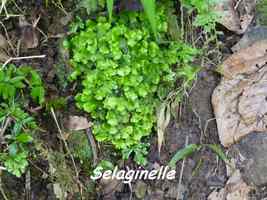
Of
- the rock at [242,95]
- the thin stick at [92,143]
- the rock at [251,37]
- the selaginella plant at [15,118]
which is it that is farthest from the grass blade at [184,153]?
the selaginella plant at [15,118]

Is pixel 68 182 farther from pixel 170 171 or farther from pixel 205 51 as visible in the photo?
pixel 205 51

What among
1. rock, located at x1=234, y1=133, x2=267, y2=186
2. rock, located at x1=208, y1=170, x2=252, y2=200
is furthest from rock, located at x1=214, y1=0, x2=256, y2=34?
rock, located at x1=208, y1=170, x2=252, y2=200

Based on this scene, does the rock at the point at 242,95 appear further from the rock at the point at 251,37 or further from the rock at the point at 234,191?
the rock at the point at 234,191

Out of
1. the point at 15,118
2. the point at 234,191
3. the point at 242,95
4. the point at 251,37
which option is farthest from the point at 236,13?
the point at 15,118

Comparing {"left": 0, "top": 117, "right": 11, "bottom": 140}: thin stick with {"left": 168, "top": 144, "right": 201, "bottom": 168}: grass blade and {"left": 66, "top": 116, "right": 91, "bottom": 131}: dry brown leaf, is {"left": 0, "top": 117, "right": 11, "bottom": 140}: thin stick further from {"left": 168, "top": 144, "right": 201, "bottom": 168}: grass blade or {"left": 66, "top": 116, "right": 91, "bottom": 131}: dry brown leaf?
{"left": 168, "top": 144, "right": 201, "bottom": 168}: grass blade

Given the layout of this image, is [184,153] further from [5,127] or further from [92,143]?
[5,127]

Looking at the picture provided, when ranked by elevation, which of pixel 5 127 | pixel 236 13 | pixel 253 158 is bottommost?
pixel 253 158
